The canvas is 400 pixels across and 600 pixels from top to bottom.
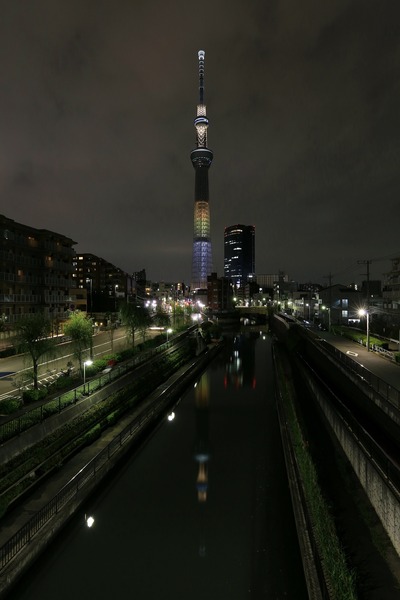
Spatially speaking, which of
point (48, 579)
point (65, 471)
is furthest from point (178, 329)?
point (48, 579)

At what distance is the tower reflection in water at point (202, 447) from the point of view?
11883mm

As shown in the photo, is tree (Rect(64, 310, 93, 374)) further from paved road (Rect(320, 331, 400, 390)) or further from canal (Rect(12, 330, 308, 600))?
paved road (Rect(320, 331, 400, 390))

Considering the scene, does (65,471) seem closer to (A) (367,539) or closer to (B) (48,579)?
(B) (48,579)

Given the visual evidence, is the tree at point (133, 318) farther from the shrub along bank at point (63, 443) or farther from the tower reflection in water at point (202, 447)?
the shrub along bank at point (63, 443)

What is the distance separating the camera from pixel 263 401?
24.9 meters

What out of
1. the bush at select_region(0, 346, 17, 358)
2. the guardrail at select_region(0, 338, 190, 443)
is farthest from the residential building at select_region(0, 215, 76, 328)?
the guardrail at select_region(0, 338, 190, 443)

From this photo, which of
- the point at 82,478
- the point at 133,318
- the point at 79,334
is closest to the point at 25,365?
the point at 79,334

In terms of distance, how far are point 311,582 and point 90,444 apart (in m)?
9.76

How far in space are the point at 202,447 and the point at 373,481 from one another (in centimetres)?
883

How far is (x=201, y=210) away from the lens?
164375mm

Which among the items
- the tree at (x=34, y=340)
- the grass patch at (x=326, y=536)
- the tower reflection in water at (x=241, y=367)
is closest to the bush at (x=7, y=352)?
the tree at (x=34, y=340)

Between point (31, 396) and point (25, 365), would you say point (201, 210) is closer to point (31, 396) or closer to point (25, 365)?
point (25, 365)

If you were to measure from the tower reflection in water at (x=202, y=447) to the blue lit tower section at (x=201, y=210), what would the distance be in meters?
139

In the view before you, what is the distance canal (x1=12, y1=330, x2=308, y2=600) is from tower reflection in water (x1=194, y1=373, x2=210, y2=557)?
0.17 ft
